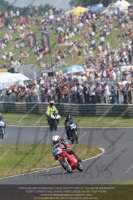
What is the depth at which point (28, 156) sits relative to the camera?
21.5 metres

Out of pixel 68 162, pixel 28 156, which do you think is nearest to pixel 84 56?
pixel 28 156

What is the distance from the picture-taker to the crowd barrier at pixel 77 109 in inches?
1177

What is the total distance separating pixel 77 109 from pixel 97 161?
43.3 ft

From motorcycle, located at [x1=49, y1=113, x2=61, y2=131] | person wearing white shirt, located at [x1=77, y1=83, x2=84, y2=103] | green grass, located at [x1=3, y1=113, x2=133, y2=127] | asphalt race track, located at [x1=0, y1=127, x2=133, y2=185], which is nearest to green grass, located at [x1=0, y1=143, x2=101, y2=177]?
asphalt race track, located at [x1=0, y1=127, x2=133, y2=185]

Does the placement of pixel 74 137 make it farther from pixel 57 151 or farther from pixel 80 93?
pixel 80 93

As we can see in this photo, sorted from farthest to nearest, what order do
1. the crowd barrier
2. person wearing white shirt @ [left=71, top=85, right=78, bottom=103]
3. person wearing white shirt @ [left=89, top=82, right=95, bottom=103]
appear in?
person wearing white shirt @ [left=71, top=85, right=78, bottom=103]
person wearing white shirt @ [left=89, top=82, right=95, bottom=103]
the crowd barrier

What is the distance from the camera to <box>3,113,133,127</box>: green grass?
28956mm

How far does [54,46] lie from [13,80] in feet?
51.5

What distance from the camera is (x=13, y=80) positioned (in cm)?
4012

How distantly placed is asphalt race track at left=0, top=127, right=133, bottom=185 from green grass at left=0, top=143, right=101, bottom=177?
61 cm

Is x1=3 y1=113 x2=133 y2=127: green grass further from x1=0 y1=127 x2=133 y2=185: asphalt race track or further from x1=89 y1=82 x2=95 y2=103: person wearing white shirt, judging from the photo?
x1=0 y1=127 x2=133 y2=185: asphalt race track

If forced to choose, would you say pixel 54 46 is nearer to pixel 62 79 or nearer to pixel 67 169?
pixel 62 79
